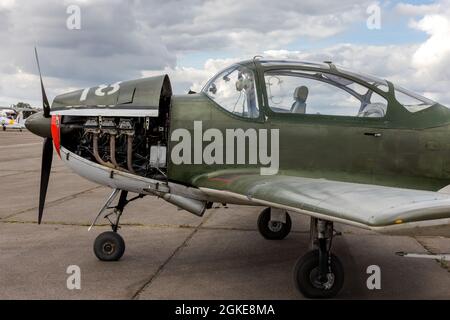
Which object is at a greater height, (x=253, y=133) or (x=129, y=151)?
(x=253, y=133)

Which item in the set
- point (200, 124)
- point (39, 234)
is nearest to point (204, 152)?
point (200, 124)

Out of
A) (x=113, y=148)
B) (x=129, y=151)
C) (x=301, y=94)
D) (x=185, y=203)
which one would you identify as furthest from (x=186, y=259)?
(x=301, y=94)

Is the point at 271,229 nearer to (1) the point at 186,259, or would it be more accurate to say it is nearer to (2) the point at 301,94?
(1) the point at 186,259

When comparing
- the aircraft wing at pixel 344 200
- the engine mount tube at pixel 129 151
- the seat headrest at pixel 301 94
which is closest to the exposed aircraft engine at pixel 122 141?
the engine mount tube at pixel 129 151

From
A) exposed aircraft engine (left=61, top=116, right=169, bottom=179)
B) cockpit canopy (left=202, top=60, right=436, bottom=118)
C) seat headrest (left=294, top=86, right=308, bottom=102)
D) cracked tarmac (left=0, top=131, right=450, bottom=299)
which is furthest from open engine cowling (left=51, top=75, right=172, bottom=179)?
seat headrest (left=294, top=86, right=308, bottom=102)

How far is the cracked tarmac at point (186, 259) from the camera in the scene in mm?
4750

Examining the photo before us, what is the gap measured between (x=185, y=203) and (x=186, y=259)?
0.87 meters

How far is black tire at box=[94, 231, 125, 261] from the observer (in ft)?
18.6

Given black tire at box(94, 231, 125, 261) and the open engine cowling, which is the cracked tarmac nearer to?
black tire at box(94, 231, 125, 261)

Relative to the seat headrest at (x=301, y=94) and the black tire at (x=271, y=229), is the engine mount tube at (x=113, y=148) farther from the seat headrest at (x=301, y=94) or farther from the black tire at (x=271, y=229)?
the black tire at (x=271, y=229)

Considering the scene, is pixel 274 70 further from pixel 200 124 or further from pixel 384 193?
pixel 384 193

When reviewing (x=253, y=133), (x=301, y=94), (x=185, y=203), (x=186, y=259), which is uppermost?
(x=301, y=94)

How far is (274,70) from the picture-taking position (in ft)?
17.4

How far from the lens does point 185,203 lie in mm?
5453
